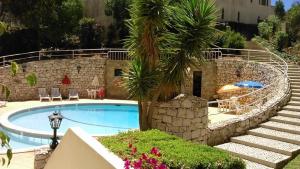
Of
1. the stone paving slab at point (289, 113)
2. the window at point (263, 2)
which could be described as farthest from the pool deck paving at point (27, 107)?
the window at point (263, 2)

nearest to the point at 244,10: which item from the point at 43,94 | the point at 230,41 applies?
the point at 230,41

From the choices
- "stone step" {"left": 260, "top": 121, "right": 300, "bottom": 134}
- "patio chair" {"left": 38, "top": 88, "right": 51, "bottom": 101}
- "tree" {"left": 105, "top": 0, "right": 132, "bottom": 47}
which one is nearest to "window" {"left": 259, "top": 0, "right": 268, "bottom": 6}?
"tree" {"left": 105, "top": 0, "right": 132, "bottom": 47}

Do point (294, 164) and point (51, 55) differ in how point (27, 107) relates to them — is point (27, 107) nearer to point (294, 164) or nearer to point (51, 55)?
point (51, 55)

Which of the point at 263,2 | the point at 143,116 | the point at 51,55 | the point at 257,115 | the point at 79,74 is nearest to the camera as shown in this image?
the point at 143,116

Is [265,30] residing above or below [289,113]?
above

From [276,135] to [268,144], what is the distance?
90 centimetres

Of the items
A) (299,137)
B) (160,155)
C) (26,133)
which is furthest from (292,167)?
(26,133)

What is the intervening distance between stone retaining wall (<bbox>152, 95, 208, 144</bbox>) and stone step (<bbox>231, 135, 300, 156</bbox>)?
1685 millimetres

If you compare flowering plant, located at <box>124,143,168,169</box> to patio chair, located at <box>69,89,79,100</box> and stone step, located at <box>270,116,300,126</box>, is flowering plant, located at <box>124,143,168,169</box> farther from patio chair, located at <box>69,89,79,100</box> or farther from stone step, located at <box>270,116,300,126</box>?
patio chair, located at <box>69,89,79,100</box>

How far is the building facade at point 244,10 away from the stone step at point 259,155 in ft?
93.1

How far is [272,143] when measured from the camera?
1238 cm

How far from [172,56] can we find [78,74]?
Answer: 58.9 ft

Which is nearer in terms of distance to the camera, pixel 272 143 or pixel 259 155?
pixel 259 155

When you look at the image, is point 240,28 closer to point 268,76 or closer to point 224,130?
point 268,76
